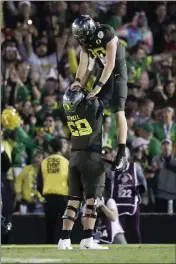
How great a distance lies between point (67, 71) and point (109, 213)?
5625 mm

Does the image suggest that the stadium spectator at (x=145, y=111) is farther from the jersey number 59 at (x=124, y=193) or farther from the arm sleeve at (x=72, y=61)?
the jersey number 59 at (x=124, y=193)

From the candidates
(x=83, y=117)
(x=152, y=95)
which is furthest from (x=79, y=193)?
(x=152, y=95)

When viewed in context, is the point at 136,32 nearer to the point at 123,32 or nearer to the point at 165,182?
the point at 123,32

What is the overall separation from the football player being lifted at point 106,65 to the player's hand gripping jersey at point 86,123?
136 mm

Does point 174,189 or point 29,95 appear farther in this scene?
point 29,95

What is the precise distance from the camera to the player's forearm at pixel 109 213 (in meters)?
13.1

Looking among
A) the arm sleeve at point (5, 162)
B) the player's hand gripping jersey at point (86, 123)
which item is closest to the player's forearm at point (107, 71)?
the player's hand gripping jersey at point (86, 123)

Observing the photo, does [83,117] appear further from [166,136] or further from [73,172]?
[166,136]

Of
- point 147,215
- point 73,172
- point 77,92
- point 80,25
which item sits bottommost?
point 147,215

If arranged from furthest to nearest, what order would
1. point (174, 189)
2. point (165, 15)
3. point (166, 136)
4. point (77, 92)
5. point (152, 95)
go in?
point (165, 15), point (152, 95), point (166, 136), point (174, 189), point (77, 92)

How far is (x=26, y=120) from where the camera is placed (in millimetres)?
16828

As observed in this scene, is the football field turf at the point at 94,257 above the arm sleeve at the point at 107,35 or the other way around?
the other way around

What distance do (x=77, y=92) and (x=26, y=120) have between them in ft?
22.2

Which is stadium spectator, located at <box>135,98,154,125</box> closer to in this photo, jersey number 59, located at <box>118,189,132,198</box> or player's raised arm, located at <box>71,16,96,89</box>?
jersey number 59, located at <box>118,189,132,198</box>
